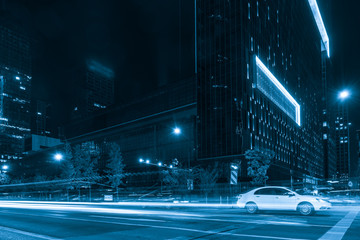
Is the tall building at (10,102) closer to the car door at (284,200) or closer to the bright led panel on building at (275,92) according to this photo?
the bright led panel on building at (275,92)

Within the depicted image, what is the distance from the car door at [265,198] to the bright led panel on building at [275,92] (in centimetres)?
5169

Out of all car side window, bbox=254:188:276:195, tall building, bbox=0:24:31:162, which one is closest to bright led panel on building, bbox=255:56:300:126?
car side window, bbox=254:188:276:195

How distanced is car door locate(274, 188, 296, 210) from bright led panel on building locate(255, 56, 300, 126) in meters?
52.0

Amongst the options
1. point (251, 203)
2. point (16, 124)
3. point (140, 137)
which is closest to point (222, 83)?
point (140, 137)

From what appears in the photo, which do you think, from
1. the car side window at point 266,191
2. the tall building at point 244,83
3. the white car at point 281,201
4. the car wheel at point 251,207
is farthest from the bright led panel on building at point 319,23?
the car wheel at point 251,207

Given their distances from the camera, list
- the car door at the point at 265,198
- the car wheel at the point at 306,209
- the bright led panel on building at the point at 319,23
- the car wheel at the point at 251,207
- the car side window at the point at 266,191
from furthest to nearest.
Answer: the bright led panel on building at the point at 319,23 → the car wheel at the point at 251,207 → the car side window at the point at 266,191 → the car door at the point at 265,198 → the car wheel at the point at 306,209

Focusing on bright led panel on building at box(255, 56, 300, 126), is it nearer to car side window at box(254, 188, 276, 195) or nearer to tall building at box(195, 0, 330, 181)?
tall building at box(195, 0, 330, 181)

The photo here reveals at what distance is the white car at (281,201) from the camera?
52.2 ft

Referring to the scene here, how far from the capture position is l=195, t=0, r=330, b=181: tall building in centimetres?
6128

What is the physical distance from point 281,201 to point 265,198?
85cm

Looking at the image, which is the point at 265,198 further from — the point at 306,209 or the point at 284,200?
the point at 306,209

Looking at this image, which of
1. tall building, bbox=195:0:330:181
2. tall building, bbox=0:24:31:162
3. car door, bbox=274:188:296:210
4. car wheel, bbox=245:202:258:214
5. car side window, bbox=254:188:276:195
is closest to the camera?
car door, bbox=274:188:296:210

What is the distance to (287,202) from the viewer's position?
16.4 meters

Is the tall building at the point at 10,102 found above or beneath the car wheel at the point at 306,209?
above
